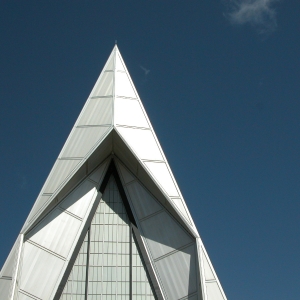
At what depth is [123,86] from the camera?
28375 mm

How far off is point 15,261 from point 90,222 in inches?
173

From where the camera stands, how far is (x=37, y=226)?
23359 millimetres

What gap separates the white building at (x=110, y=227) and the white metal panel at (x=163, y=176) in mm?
57

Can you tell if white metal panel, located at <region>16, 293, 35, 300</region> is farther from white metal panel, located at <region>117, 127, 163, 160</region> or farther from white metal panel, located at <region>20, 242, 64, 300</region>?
white metal panel, located at <region>117, 127, 163, 160</region>

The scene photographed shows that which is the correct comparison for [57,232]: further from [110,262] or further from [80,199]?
[110,262]

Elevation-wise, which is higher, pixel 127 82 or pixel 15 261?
pixel 127 82

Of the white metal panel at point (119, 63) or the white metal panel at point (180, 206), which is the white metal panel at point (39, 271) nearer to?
the white metal panel at point (180, 206)

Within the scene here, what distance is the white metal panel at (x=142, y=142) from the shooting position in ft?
82.8

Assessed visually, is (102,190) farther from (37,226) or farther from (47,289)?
(47,289)

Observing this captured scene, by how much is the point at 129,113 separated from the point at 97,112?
5.53 ft

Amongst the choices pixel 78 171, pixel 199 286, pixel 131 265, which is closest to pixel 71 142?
pixel 78 171

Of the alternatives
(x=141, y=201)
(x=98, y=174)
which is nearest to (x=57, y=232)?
(x=98, y=174)

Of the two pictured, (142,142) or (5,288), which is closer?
(5,288)

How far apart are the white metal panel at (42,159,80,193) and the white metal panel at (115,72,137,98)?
4.95m
